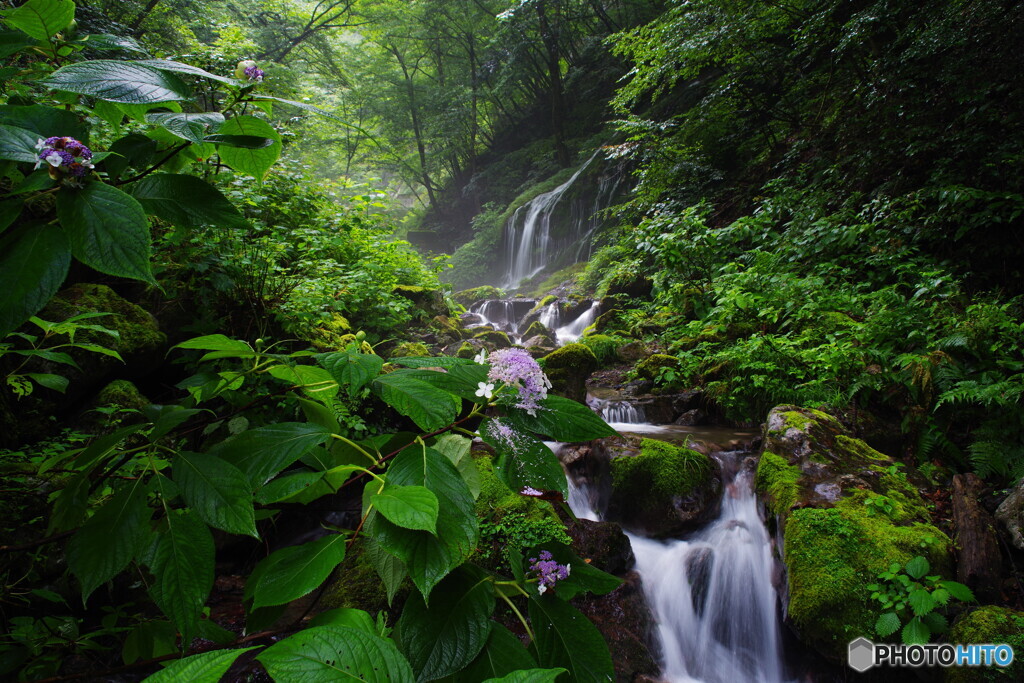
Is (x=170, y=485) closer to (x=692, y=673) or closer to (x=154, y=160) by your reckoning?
(x=154, y=160)

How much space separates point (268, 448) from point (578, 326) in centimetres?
1029

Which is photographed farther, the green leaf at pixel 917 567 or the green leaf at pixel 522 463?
the green leaf at pixel 917 567

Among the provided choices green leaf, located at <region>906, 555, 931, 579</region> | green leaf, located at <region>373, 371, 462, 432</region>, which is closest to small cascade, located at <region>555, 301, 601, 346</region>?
green leaf, located at <region>906, 555, 931, 579</region>

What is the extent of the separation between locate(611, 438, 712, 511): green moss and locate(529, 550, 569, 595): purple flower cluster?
10.9 ft

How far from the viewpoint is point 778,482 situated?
3.32 metres

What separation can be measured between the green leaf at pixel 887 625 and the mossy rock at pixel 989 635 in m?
0.20

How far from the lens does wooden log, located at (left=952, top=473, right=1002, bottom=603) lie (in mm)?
2402

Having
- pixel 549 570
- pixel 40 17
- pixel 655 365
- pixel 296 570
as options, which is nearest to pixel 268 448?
pixel 296 570

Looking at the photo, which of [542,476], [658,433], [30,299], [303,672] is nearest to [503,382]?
[542,476]

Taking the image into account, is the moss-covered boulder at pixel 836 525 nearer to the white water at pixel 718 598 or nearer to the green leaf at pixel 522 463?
the white water at pixel 718 598

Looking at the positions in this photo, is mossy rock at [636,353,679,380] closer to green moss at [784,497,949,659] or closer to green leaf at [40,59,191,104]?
green moss at [784,497,949,659]

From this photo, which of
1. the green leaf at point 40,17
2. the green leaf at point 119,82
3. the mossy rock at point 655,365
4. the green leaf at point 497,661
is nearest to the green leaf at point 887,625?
the green leaf at point 497,661

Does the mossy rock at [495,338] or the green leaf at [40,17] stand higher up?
the green leaf at [40,17]

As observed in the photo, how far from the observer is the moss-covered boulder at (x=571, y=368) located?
572 centimetres
